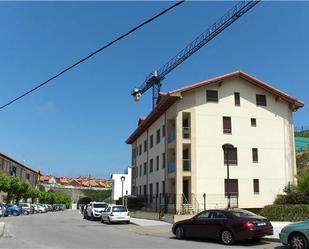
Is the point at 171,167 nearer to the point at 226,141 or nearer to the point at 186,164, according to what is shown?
the point at 186,164

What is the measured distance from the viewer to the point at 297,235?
575 inches

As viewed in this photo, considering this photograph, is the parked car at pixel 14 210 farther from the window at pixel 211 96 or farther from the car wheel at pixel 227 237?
the car wheel at pixel 227 237

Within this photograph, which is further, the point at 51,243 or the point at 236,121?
the point at 236,121

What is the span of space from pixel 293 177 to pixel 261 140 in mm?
4336

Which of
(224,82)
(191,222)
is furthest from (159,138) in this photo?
(191,222)

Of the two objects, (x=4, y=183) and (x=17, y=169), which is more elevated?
(x=17, y=169)

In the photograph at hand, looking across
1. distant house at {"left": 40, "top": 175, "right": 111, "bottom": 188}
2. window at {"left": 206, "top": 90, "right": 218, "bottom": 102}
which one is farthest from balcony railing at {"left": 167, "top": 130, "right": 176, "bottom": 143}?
distant house at {"left": 40, "top": 175, "right": 111, "bottom": 188}

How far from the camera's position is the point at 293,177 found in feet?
130

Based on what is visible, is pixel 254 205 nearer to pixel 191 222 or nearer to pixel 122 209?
pixel 122 209

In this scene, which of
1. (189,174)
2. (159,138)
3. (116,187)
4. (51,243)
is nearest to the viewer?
(51,243)

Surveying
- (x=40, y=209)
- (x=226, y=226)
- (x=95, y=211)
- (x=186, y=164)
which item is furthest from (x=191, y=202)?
(x=40, y=209)

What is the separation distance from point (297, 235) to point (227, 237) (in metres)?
3.97

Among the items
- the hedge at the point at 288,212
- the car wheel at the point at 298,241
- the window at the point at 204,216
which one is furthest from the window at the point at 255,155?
the car wheel at the point at 298,241

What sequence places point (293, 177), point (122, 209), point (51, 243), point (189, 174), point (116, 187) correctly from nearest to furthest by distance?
point (51, 243)
point (122, 209)
point (189, 174)
point (293, 177)
point (116, 187)
